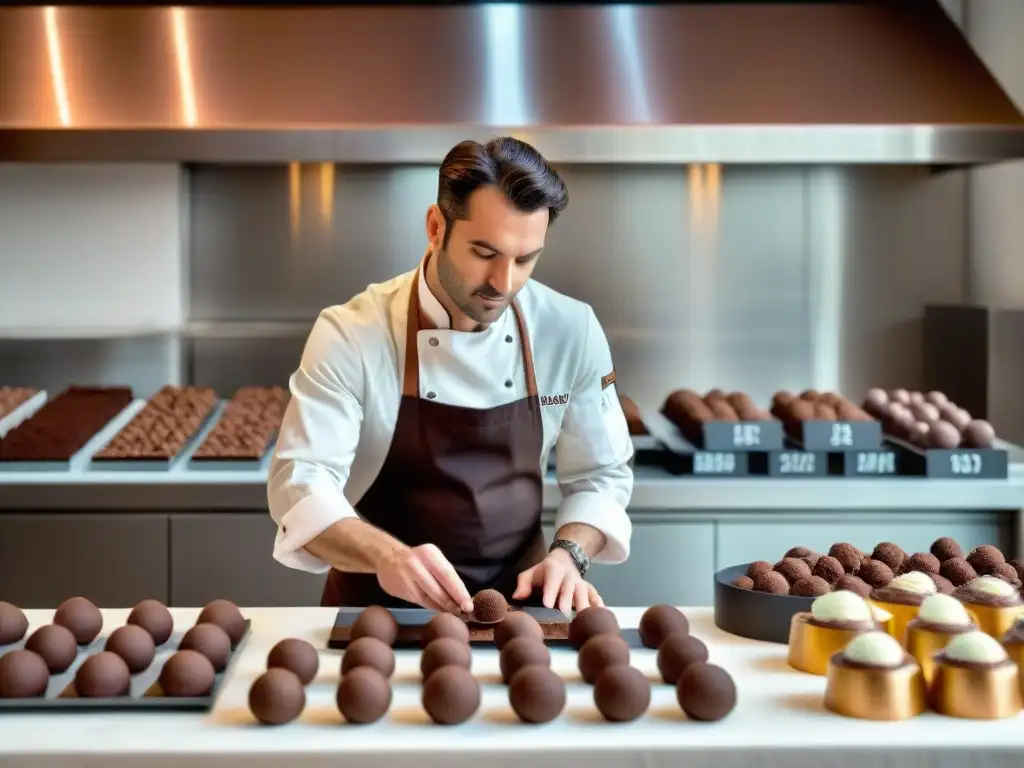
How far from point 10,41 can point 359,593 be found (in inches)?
90.8

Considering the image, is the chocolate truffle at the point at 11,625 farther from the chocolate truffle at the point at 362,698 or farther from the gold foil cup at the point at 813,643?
the gold foil cup at the point at 813,643

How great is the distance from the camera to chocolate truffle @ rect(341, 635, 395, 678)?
5.62 feet

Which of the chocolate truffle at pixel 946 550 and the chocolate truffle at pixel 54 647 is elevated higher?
the chocolate truffle at pixel 946 550

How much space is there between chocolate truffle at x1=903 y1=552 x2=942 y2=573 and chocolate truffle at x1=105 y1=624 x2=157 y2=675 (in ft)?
4.06

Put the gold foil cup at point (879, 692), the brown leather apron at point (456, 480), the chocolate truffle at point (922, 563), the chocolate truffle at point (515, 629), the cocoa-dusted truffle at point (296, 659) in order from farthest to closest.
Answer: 1. the brown leather apron at point (456, 480)
2. the chocolate truffle at point (922, 563)
3. the chocolate truffle at point (515, 629)
4. the cocoa-dusted truffle at point (296, 659)
5. the gold foil cup at point (879, 692)

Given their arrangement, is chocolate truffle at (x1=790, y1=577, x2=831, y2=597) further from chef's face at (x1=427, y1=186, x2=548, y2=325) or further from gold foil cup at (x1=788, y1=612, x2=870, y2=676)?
chef's face at (x1=427, y1=186, x2=548, y2=325)

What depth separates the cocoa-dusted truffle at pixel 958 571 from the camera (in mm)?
2145

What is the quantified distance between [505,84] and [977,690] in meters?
2.61

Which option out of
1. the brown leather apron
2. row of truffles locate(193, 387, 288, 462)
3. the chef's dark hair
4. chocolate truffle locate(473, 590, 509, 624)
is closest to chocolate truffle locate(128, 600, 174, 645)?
chocolate truffle locate(473, 590, 509, 624)

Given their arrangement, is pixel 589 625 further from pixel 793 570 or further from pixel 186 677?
pixel 186 677

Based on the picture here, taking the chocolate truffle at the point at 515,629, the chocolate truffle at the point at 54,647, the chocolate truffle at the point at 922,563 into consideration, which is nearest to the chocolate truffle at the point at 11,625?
the chocolate truffle at the point at 54,647

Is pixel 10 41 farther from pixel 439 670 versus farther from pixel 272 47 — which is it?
pixel 439 670

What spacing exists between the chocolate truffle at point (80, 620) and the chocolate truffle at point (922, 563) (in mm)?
1320

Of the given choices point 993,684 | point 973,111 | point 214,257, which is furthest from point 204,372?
point 993,684
